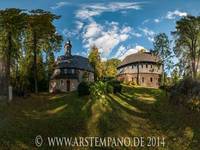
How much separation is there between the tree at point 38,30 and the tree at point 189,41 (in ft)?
79.6

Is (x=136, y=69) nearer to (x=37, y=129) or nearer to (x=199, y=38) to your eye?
(x=199, y=38)

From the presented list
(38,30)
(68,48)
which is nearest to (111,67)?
(68,48)

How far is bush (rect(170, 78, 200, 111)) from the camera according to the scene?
27244 mm

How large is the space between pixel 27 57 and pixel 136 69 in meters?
33.3

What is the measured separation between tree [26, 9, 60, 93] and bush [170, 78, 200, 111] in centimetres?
2675

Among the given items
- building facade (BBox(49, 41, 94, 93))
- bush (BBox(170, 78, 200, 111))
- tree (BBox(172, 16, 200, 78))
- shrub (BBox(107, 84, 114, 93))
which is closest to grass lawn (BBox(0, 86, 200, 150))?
bush (BBox(170, 78, 200, 111))

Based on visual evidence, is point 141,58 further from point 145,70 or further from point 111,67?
point 111,67

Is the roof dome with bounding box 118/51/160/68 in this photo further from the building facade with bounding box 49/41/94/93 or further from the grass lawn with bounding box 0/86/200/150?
the grass lawn with bounding box 0/86/200/150

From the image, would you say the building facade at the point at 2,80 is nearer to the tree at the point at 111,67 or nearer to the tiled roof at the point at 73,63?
the tiled roof at the point at 73,63

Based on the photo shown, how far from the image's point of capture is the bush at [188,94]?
27244mm

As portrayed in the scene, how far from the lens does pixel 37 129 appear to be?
2025 centimetres

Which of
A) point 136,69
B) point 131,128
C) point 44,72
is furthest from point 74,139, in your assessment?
point 136,69

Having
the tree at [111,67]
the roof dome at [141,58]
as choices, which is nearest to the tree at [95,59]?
the tree at [111,67]

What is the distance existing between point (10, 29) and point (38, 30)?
5154 mm
